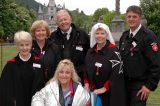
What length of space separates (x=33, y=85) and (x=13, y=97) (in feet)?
1.23

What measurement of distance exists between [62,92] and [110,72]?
0.83 m

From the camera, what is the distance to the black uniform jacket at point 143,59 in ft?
22.9

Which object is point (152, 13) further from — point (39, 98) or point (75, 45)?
point (39, 98)

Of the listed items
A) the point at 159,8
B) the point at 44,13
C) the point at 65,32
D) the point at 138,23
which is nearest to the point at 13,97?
the point at 65,32

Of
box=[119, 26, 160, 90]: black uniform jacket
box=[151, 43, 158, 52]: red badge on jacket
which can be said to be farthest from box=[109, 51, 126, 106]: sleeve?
box=[151, 43, 158, 52]: red badge on jacket

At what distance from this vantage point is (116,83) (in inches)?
276

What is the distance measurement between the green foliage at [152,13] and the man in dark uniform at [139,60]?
48980mm

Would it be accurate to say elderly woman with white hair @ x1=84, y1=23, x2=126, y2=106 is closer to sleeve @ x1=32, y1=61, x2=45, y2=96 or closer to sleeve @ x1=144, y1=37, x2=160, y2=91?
sleeve @ x1=144, y1=37, x2=160, y2=91

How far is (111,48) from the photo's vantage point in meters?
7.13

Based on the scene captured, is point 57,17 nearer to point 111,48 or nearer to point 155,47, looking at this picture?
point 111,48

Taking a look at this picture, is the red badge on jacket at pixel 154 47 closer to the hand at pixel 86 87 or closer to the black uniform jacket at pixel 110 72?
the black uniform jacket at pixel 110 72

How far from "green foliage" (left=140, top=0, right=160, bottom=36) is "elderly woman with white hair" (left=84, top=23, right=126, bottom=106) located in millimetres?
49115

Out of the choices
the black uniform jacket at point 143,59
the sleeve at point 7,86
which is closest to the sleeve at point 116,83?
the black uniform jacket at point 143,59

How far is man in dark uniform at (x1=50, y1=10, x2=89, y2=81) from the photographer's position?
7.88m
